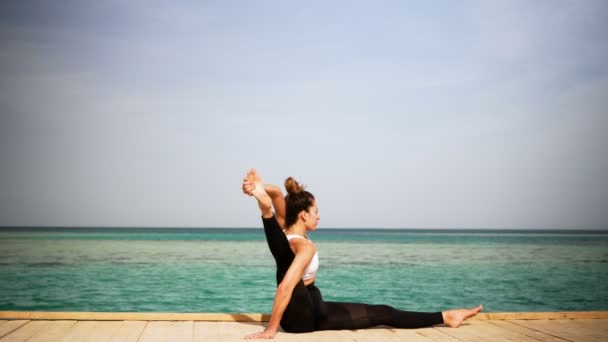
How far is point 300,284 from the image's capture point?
4.20 metres

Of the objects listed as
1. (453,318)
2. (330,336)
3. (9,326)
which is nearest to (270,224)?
(330,336)

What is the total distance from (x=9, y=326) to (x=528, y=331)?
4211 mm

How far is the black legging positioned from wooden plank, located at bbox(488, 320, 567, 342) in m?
0.62

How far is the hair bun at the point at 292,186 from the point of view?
4.37m

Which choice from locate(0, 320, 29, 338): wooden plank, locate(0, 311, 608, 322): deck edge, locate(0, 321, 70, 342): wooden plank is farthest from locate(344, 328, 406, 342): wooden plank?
locate(0, 320, 29, 338): wooden plank

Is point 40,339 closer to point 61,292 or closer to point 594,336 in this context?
point 594,336

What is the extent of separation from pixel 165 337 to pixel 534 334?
2.89m

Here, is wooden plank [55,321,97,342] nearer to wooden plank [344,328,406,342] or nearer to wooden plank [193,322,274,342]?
wooden plank [193,322,274,342]

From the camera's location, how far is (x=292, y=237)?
14.1 ft

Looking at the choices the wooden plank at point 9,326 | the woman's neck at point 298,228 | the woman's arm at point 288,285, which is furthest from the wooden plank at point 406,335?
the wooden plank at point 9,326

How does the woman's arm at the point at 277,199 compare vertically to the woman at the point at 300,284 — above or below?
above

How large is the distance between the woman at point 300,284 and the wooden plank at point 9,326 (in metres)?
1.88

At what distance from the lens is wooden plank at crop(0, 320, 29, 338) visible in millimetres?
4258

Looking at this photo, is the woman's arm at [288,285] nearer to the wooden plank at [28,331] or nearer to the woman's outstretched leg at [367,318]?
the woman's outstretched leg at [367,318]
